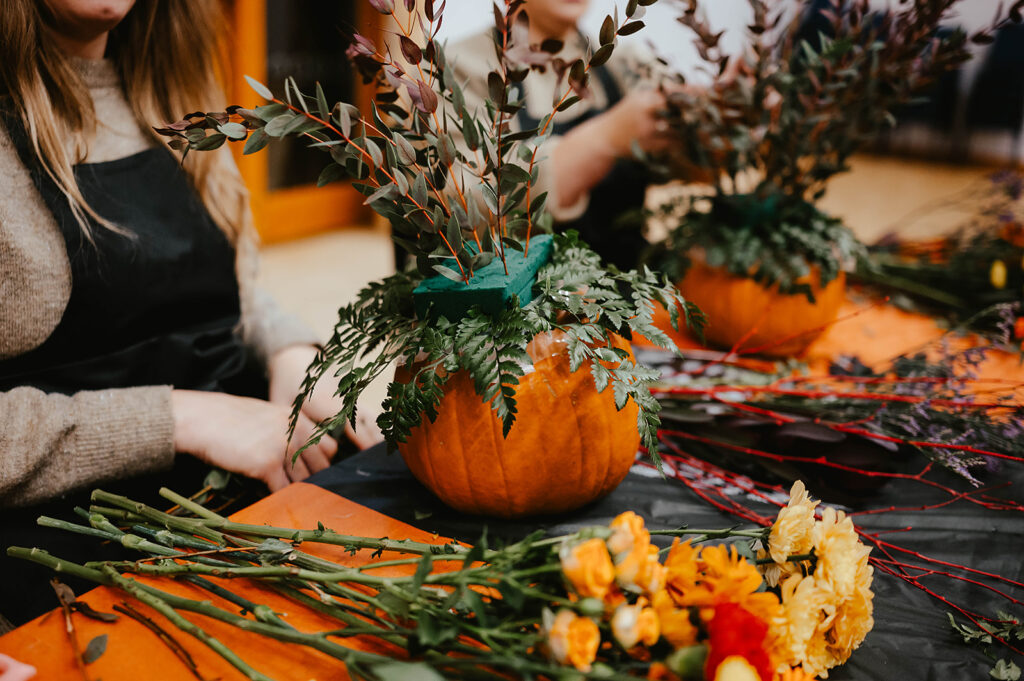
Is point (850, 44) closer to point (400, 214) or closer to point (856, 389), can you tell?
point (856, 389)

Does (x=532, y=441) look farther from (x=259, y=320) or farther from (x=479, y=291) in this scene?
(x=259, y=320)

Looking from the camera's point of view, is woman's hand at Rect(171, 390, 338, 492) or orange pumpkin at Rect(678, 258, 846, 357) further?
orange pumpkin at Rect(678, 258, 846, 357)

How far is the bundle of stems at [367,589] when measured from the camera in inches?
19.7

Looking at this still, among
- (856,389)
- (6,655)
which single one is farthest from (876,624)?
(6,655)

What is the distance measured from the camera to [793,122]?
1.13 metres

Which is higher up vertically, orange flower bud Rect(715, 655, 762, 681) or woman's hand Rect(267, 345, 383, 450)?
orange flower bud Rect(715, 655, 762, 681)

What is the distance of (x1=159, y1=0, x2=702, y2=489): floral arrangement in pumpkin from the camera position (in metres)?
0.62

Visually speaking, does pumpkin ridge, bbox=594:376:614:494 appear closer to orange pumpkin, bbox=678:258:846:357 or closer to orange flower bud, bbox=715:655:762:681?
orange flower bud, bbox=715:655:762:681

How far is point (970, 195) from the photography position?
1.59m

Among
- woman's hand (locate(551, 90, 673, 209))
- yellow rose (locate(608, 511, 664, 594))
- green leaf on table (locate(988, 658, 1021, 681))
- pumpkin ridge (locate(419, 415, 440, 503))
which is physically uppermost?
woman's hand (locate(551, 90, 673, 209))

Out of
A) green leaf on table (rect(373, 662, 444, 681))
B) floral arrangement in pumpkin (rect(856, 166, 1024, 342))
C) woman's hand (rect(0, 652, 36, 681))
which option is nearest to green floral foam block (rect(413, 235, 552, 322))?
green leaf on table (rect(373, 662, 444, 681))

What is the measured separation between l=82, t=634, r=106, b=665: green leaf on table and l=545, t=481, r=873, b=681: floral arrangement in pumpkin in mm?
379

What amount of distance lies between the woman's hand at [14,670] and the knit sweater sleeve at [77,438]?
302 mm

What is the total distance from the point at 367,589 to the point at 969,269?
4.33ft
